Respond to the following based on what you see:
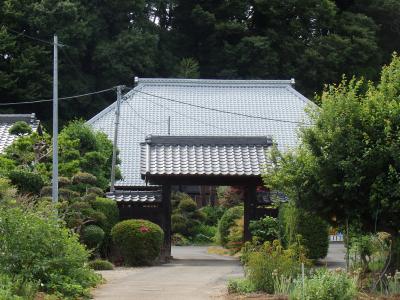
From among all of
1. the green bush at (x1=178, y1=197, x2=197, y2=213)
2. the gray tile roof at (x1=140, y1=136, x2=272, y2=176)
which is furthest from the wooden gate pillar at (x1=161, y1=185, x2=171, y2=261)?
the green bush at (x1=178, y1=197, x2=197, y2=213)

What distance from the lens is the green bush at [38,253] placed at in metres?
12.9

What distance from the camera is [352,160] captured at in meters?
13.2

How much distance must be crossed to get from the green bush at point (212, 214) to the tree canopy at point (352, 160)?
78.9 ft

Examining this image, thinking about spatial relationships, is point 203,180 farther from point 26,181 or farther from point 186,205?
point 186,205

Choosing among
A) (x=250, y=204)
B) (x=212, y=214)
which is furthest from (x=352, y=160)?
(x=212, y=214)

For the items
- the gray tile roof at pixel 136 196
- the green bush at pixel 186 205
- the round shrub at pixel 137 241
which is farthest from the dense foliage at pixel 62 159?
the green bush at pixel 186 205

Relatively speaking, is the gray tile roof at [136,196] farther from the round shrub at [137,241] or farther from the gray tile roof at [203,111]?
the gray tile roof at [203,111]

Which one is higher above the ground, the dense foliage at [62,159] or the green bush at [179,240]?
the dense foliage at [62,159]

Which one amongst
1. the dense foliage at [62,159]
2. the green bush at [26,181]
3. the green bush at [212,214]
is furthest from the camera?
the green bush at [212,214]

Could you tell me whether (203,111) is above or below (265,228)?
above

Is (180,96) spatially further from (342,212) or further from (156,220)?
(342,212)

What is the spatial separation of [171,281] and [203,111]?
2645cm

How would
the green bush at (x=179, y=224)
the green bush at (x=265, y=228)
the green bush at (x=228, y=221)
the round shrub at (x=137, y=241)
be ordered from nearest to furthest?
the round shrub at (x=137, y=241) → the green bush at (x=265, y=228) → the green bush at (x=228, y=221) → the green bush at (x=179, y=224)

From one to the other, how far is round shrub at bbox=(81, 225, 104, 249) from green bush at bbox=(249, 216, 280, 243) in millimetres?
4447
